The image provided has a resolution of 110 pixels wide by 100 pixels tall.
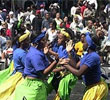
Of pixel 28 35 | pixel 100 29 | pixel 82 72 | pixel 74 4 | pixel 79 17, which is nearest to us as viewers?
pixel 82 72

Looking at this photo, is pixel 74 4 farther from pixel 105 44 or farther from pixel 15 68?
pixel 15 68

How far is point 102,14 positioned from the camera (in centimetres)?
2153

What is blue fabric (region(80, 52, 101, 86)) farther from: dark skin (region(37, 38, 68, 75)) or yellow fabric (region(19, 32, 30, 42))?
yellow fabric (region(19, 32, 30, 42))

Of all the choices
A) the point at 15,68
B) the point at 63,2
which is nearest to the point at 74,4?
the point at 63,2

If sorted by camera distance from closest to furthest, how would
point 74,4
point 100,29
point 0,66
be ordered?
point 0,66 → point 100,29 → point 74,4

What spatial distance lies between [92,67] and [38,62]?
0.86 m

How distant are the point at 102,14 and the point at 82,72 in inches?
541

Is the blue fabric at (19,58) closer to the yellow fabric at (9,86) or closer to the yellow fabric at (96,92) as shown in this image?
the yellow fabric at (9,86)

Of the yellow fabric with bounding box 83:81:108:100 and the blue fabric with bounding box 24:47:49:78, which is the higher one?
the blue fabric with bounding box 24:47:49:78

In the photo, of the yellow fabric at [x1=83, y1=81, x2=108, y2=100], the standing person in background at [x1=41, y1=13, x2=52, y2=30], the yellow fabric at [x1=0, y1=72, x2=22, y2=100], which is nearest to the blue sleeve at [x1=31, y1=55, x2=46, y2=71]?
the yellow fabric at [x1=83, y1=81, x2=108, y2=100]

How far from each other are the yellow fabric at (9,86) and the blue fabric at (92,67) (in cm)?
181

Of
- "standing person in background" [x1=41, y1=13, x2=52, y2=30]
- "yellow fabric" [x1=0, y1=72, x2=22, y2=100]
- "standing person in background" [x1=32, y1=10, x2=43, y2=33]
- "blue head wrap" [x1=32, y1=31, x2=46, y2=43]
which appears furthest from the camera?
"standing person in background" [x1=32, y1=10, x2=43, y2=33]

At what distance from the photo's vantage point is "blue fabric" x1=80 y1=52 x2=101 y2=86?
26.5ft

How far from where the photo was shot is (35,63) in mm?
7965
